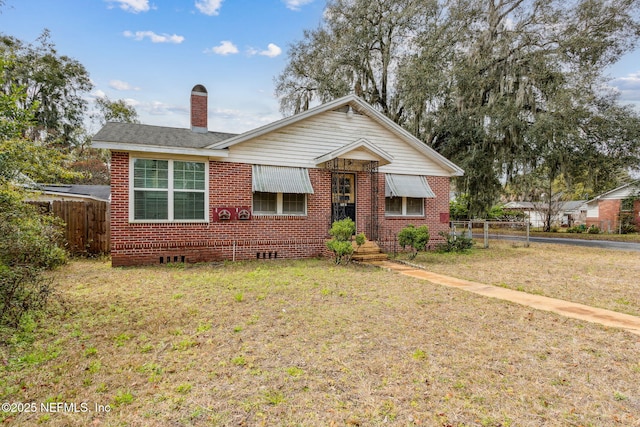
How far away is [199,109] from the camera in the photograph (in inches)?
456

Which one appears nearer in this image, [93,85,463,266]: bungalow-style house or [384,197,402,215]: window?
[93,85,463,266]: bungalow-style house

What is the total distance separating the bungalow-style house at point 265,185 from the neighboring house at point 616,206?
67.6 ft

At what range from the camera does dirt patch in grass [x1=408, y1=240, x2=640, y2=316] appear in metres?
6.32

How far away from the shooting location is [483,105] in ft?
58.7

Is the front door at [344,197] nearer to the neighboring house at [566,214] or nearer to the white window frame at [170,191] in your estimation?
the white window frame at [170,191]

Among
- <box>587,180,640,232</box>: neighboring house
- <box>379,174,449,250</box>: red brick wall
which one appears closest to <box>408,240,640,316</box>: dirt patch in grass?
<box>379,174,449,250</box>: red brick wall

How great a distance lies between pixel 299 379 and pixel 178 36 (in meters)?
18.2

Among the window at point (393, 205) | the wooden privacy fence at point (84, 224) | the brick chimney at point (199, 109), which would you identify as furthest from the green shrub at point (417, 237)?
the wooden privacy fence at point (84, 224)

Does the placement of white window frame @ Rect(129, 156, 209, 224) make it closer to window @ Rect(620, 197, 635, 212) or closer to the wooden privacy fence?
the wooden privacy fence

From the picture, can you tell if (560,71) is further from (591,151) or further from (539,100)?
(591,151)

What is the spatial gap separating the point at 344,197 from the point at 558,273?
6610 mm

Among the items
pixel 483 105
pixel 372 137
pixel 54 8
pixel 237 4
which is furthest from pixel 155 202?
pixel 483 105

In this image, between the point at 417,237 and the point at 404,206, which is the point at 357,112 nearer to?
the point at 404,206

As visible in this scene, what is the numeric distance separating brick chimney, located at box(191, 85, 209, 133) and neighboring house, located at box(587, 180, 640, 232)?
27.2m
